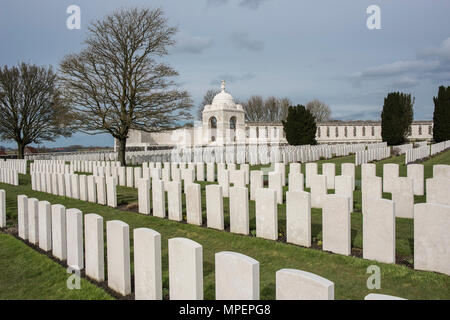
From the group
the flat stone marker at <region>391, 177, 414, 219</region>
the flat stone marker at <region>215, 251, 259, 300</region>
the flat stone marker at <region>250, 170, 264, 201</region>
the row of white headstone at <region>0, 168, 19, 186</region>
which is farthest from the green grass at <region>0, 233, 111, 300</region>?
the row of white headstone at <region>0, 168, 19, 186</region>

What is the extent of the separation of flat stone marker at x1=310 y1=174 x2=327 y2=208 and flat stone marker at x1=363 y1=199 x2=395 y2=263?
2.71m

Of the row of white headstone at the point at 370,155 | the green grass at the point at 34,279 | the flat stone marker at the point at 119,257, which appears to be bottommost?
the green grass at the point at 34,279

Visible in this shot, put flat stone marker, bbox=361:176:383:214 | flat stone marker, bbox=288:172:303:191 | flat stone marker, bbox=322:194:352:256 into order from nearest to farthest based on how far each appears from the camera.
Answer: flat stone marker, bbox=322:194:352:256
flat stone marker, bbox=361:176:383:214
flat stone marker, bbox=288:172:303:191

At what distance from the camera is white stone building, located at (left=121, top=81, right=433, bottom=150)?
142ft

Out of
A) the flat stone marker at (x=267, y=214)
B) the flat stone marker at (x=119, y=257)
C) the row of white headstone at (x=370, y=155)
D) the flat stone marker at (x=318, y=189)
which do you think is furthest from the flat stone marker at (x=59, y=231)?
the row of white headstone at (x=370, y=155)

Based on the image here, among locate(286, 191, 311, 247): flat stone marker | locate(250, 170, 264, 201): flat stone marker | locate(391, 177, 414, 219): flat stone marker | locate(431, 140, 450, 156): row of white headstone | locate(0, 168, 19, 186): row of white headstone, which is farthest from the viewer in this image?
locate(431, 140, 450, 156): row of white headstone

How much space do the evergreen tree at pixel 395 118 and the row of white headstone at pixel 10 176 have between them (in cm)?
3574

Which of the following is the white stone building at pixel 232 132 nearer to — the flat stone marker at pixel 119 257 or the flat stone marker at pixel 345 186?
the flat stone marker at pixel 345 186

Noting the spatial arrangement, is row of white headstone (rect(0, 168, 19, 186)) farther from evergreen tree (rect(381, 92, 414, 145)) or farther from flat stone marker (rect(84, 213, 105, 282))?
evergreen tree (rect(381, 92, 414, 145))

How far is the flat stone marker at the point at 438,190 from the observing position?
673 centimetres

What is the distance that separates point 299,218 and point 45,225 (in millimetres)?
3989

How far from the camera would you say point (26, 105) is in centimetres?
2906
